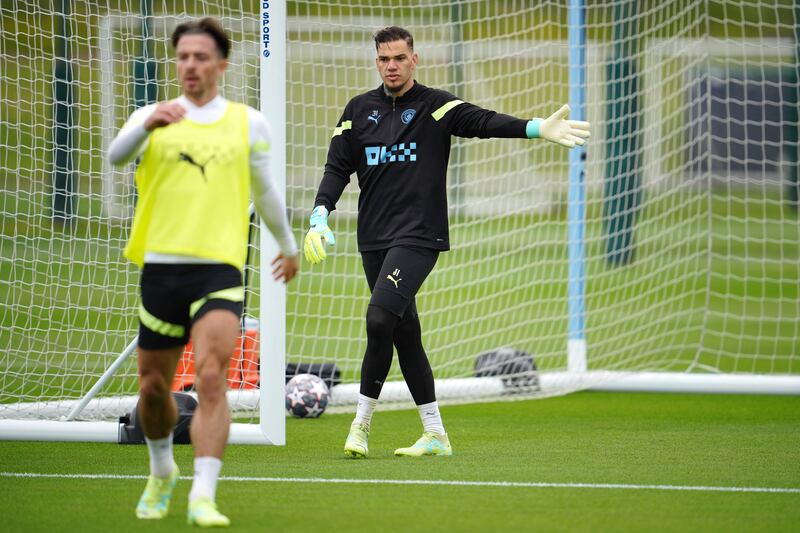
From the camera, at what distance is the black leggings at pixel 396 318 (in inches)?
263

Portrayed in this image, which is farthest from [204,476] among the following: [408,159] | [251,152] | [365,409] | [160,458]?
[408,159]

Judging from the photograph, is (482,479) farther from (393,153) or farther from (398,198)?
(393,153)

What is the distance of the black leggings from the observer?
667cm

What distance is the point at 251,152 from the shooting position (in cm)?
492

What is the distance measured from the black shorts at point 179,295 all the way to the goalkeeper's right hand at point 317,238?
1.71 metres

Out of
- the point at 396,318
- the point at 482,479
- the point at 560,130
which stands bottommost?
the point at 482,479

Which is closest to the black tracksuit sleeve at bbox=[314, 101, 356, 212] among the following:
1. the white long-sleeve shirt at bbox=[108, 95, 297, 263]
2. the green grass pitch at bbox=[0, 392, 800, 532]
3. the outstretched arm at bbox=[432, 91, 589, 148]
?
the outstretched arm at bbox=[432, 91, 589, 148]

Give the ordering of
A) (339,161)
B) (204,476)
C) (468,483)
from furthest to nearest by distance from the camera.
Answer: (339,161) < (468,483) < (204,476)

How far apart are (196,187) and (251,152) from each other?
27cm

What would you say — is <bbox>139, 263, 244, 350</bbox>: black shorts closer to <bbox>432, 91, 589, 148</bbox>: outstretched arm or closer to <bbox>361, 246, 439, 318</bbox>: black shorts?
<bbox>361, 246, 439, 318</bbox>: black shorts

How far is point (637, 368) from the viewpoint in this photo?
36.3ft

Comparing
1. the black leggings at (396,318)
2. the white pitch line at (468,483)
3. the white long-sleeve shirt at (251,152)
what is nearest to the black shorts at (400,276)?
the black leggings at (396,318)

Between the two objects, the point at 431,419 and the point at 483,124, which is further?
the point at 431,419

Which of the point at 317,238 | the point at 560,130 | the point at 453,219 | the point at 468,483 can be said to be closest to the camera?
the point at 468,483
